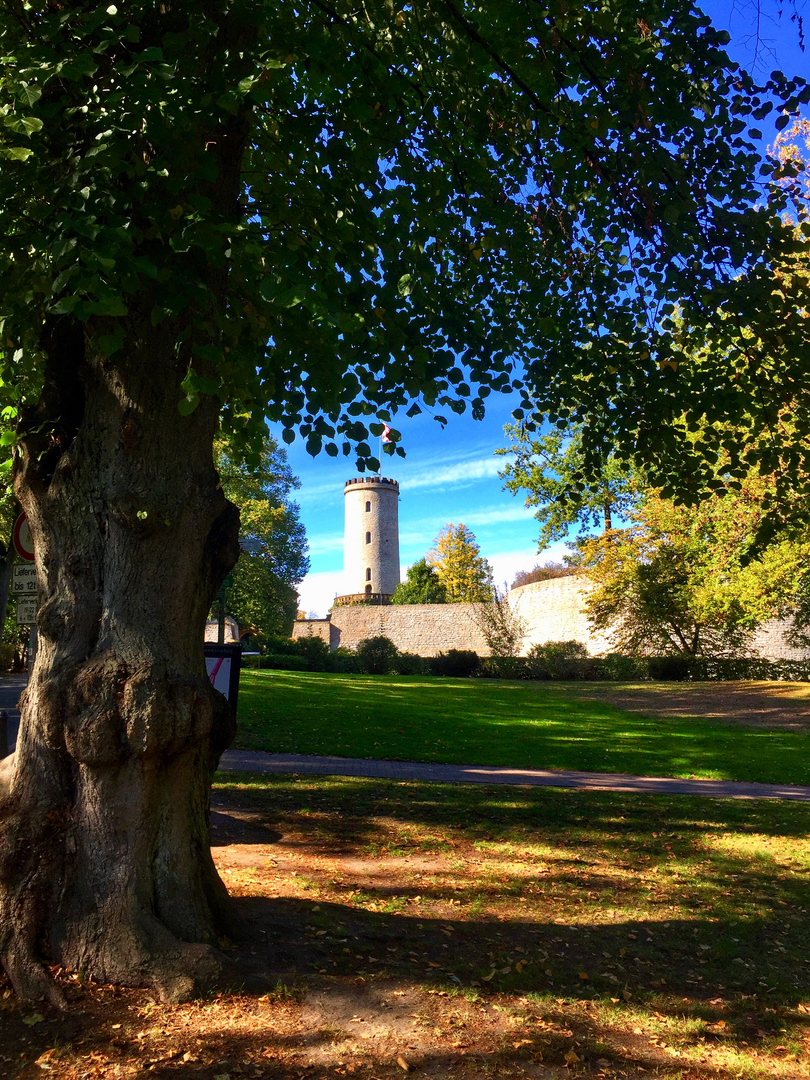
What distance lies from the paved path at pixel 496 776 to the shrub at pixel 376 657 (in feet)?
69.1

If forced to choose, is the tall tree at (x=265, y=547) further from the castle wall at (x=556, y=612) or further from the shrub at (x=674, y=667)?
the shrub at (x=674, y=667)

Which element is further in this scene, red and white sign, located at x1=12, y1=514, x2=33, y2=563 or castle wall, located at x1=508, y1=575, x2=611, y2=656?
castle wall, located at x1=508, y1=575, x2=611, y2=656

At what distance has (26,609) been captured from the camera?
278 inches

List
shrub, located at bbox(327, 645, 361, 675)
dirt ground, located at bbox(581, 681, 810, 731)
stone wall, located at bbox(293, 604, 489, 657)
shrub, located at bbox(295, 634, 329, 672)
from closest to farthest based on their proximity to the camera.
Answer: dirt ground, located at bbox(581, 681, 810, 731)
shrub, located at bbox(295, 634, 329, 672)
shrub, located at bbox(327, 645, 361, 675)
stone wall, located at bbox(293, 604, 489, 657)

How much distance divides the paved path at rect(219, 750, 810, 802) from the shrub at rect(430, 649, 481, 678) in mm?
21197

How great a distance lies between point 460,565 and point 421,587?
348cm

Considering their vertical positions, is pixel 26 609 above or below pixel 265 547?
below

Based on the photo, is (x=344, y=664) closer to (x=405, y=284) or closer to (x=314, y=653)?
(x=314, y=653)

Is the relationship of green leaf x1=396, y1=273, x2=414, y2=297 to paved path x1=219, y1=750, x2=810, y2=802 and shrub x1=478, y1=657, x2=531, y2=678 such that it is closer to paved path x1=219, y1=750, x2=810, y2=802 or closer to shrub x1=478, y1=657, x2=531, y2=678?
paved path x1=219, y1=750, x2=810, y2=802

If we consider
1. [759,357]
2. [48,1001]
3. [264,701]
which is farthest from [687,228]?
[264,701]

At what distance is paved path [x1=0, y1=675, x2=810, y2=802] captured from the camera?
29.9 ft

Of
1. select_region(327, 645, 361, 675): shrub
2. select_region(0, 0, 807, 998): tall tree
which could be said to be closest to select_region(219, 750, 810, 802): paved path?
select_region(0, 0, 807, 998): tall tree

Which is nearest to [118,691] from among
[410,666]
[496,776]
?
[496,776]

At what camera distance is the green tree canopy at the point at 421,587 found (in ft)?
188
